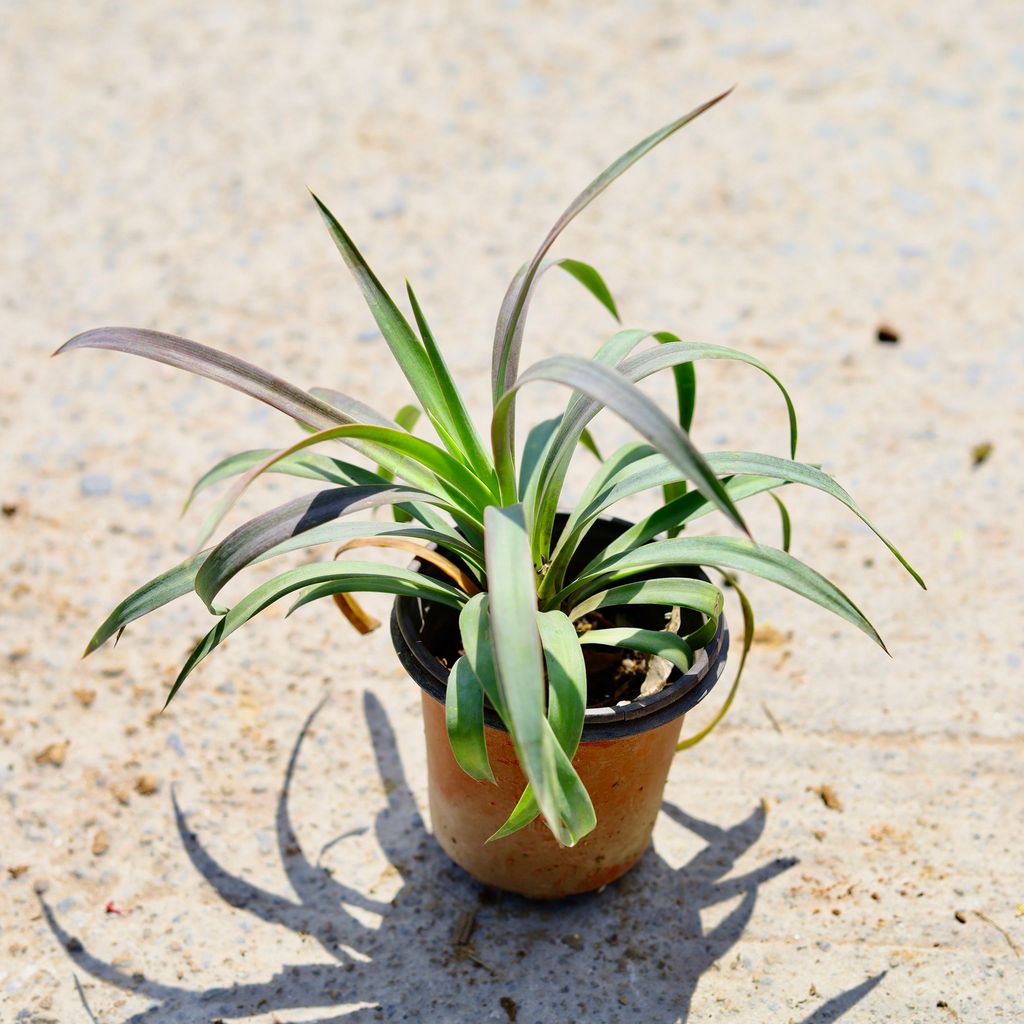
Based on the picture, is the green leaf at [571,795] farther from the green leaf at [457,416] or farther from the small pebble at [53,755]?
the small pebble at [53,755]

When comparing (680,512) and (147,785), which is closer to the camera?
(680,512)

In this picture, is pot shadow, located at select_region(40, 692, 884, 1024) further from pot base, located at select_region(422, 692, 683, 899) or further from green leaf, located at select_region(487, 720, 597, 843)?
green leaf, located at select_region(487, 720, 597, 843)

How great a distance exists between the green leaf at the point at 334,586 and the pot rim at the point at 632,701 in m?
0.07

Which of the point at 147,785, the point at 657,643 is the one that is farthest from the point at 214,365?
the point at 147,785

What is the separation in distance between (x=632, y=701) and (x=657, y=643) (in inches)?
3.6

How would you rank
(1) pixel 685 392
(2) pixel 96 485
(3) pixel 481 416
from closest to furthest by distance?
(1) pixel 685 392 → (2) pixel 96 485 → (3) pixel 481 416

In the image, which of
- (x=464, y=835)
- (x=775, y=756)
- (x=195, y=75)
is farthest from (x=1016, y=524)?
(x=195, y=75)

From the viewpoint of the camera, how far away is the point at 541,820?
1.78 metres

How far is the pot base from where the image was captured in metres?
1.71

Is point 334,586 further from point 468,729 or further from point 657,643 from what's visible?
point 657,643

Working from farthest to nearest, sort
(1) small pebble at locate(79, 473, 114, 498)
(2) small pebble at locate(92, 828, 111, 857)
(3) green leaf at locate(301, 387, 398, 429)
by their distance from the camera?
(1) small pebble at locate(79, 473, 114, 498) < (2) small pebble at locate(92, 828, 111, 857) < (3) green leaf at locate(301, 387, 398, 429)

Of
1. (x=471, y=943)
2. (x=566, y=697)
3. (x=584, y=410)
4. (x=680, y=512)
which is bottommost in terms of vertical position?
(x=471, y=943)

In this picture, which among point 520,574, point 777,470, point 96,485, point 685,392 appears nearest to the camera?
point 520,574

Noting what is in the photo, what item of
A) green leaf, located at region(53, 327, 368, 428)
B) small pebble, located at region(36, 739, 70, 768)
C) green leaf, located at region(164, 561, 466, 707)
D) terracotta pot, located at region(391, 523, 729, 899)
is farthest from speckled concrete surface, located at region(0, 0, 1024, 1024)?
green leaf, located at region(53, 327, 368, 428)
